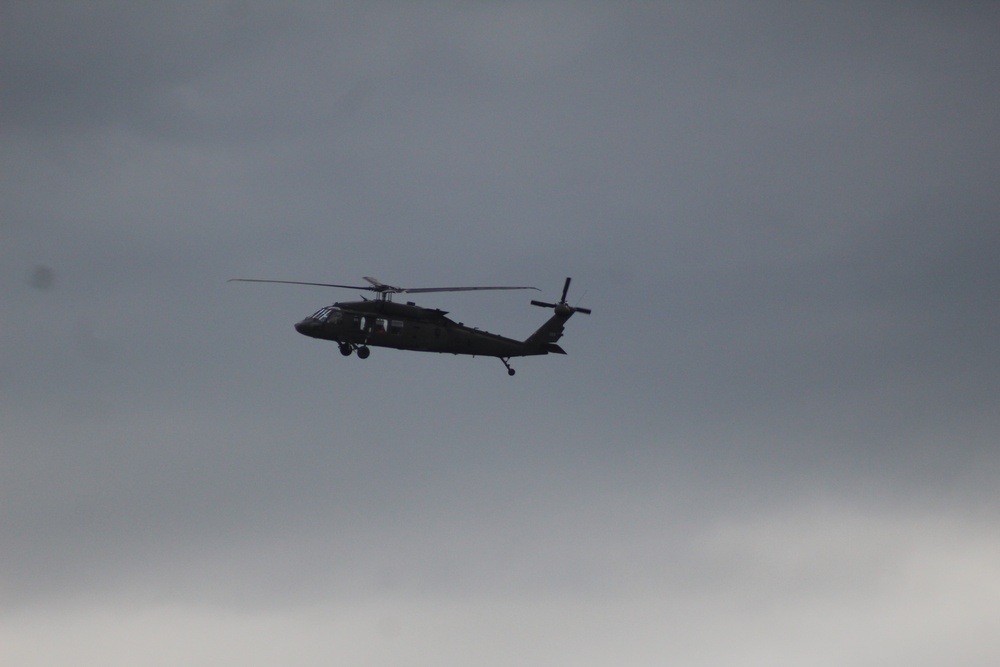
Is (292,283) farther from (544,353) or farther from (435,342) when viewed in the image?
(544,353)

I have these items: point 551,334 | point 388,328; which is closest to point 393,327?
point 388,328

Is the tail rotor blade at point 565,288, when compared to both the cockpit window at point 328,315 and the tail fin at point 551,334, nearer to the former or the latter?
the tail fin at point 551,334

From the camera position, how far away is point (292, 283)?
76.4 meters

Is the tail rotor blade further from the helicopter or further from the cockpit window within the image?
the cockpit window

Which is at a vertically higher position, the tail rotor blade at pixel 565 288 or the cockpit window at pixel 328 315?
the tail rotor blade at pixel 565 288

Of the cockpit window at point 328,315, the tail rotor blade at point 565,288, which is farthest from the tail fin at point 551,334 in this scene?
the cockpit window at point 328,315

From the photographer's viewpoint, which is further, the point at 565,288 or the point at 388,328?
the point at 565,288

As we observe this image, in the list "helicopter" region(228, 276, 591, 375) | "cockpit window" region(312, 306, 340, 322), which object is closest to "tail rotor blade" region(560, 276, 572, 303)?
"helicopter" region(228, 276, 591, 375)

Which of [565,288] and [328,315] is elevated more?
[565,288]

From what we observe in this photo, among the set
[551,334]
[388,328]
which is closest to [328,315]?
[388,328]

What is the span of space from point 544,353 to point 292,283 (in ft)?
78.7

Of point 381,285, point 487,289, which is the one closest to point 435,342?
point 381,285

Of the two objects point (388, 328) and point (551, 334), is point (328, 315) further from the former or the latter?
point (551, 334)

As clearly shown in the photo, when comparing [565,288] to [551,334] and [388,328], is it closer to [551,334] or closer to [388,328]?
[551,334]
